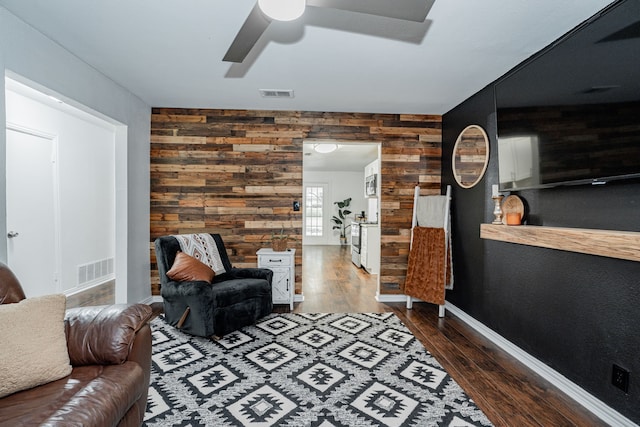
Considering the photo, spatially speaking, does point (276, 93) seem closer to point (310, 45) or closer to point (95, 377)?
point (310, 45)

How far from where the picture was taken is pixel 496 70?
2.75 m

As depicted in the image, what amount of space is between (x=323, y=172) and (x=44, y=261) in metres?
7.15

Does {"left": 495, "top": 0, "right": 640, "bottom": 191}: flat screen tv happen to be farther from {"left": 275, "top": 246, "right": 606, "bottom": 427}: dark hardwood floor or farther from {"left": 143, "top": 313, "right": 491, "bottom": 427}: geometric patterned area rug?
{"left": 143, "top": 313, "right": 491, "bottom": 427}: geometric patterned area rug

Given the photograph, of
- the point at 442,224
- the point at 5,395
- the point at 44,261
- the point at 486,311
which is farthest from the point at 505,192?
the point at 44,261

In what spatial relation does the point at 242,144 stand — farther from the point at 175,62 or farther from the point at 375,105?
the point at 375,105

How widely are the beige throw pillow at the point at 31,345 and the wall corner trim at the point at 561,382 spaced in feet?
9.38

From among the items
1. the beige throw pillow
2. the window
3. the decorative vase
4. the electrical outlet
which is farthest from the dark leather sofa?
the window

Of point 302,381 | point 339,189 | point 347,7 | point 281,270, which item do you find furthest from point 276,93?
point 339,189

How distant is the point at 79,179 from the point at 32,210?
86 centimetres

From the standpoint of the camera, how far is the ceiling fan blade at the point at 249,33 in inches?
55.9

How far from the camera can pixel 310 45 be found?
234 centimetres

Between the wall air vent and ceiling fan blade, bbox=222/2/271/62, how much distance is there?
4.69ft

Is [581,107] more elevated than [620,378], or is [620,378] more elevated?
[581,107]

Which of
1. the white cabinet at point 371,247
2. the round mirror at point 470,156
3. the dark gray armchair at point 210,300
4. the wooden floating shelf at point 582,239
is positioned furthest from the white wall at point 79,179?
the wooden floating shelf at point 582,239
